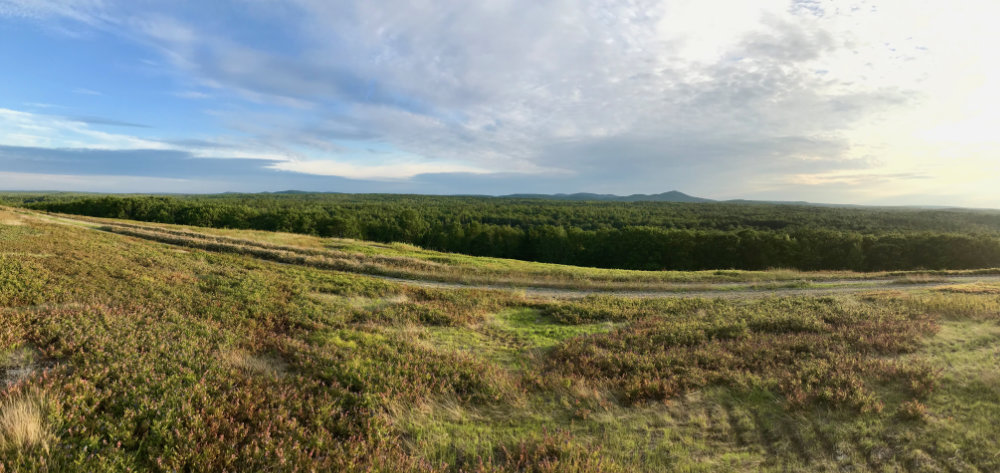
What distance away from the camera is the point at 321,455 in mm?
4883

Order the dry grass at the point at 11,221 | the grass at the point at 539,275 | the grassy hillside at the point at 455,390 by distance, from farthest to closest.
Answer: the grass at the point at 539,275 < the dry grass at the point at 11,221 < the grassy hillside at the point at 455,390

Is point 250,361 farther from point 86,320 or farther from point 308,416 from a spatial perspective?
point 86,320

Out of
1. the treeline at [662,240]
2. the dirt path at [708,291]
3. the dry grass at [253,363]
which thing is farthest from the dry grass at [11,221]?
the treeline at [662,240]

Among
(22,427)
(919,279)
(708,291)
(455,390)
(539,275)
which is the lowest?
(708,291)

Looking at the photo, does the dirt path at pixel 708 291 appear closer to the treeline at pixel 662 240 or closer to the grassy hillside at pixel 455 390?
the grassy hillside at pixel 455 390

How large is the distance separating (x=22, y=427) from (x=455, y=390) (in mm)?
5437

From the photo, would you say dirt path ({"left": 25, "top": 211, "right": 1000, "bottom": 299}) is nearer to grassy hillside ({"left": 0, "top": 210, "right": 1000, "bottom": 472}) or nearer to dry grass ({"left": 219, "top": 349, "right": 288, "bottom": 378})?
grassy hillside ({"left": 0, "top": 210, "right": 1000, "bottom": 472})

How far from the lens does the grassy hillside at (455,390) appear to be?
4.80 m

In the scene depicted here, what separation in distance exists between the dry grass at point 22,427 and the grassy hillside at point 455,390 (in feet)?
0.08

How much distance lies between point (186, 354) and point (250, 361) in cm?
103

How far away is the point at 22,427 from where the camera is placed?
13.6 ft

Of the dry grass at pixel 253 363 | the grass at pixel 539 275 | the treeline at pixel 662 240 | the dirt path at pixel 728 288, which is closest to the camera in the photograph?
the dry grass at pixel 253 363

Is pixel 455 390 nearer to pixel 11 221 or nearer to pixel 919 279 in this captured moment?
pixel 11 221

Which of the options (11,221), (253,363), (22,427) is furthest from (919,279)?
(11,221)
